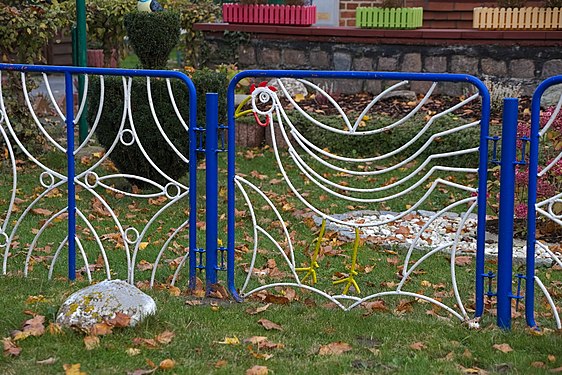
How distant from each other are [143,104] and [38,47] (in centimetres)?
241

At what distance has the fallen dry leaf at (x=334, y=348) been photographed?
160 inches

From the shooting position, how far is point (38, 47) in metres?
9.27

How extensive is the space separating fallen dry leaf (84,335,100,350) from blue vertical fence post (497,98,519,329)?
188 centimetres

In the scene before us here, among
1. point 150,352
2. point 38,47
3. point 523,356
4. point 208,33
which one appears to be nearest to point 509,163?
point 523,356

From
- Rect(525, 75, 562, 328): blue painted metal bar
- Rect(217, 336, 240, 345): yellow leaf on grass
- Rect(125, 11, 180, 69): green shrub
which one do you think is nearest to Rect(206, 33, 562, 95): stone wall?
Rect(125, 11, 180, 69): green shrub

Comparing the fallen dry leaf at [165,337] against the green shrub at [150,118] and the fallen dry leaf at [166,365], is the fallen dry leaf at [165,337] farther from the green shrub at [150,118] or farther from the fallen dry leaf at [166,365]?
the green shrub at [150,118]

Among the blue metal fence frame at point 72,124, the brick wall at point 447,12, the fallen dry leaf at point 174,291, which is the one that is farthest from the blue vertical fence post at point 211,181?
the brick wall at point 447,12

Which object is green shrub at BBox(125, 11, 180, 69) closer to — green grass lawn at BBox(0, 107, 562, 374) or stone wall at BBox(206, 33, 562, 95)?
green grass lawn at BBox(0, 107, 562, 374)

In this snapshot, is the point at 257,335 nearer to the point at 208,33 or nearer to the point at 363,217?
the point at 363,217

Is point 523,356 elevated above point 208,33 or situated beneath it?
situated beneath

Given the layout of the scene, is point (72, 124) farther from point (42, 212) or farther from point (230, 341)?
point (42, 212)

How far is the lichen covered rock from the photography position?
4152mm

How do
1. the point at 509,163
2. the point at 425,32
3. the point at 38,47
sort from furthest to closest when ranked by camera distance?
the point at 425,32, the point at 38,47, the point at 509,163

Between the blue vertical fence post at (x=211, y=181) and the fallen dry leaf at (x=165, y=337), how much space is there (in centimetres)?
76
